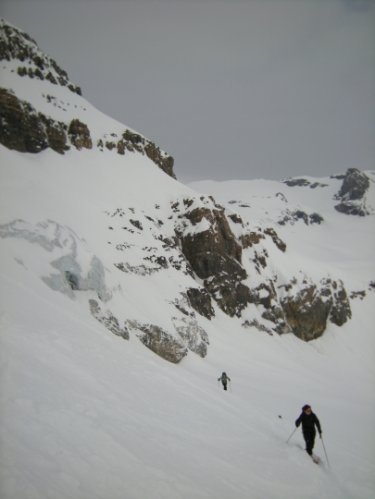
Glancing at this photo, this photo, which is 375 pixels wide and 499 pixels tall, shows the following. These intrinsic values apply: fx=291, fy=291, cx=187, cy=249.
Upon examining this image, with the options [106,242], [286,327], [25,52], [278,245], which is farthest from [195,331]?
[25,52]

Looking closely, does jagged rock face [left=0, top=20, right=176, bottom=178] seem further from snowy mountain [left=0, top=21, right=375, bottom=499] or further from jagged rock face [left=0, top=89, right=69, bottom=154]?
snowy mountain [left=0, top=21, right=375, bottom=499]

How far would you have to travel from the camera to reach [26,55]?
48.1 m

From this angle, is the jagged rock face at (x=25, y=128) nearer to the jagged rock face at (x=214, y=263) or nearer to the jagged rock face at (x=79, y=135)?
the jagged rock face at (x=79, y=135)

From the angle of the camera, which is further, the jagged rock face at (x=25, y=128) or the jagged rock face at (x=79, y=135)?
the jagged rock face at (x=79, y=135)

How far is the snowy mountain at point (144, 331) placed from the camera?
215 inches

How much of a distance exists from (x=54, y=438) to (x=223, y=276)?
36.7 meters

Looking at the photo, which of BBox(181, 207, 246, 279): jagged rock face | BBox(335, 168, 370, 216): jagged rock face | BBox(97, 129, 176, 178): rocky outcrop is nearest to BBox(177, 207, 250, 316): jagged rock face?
BBox(181, 207, 246, 279): jagged rock face

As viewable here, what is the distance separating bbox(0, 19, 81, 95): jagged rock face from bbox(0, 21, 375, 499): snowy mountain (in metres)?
0.31

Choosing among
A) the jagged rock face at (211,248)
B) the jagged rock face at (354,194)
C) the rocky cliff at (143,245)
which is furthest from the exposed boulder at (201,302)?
the jagged rock face at (354,194)

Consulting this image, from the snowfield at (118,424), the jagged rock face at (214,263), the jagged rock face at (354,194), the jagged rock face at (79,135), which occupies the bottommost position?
the snowfield at (118,424)

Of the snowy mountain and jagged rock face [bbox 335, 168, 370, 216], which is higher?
jagged rock face [bbox 335, 168, 370, 216]

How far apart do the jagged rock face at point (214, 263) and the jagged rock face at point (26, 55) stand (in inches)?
1366

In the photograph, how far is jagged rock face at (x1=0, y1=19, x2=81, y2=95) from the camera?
45.5m

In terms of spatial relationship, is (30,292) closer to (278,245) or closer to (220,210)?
(220,210)
